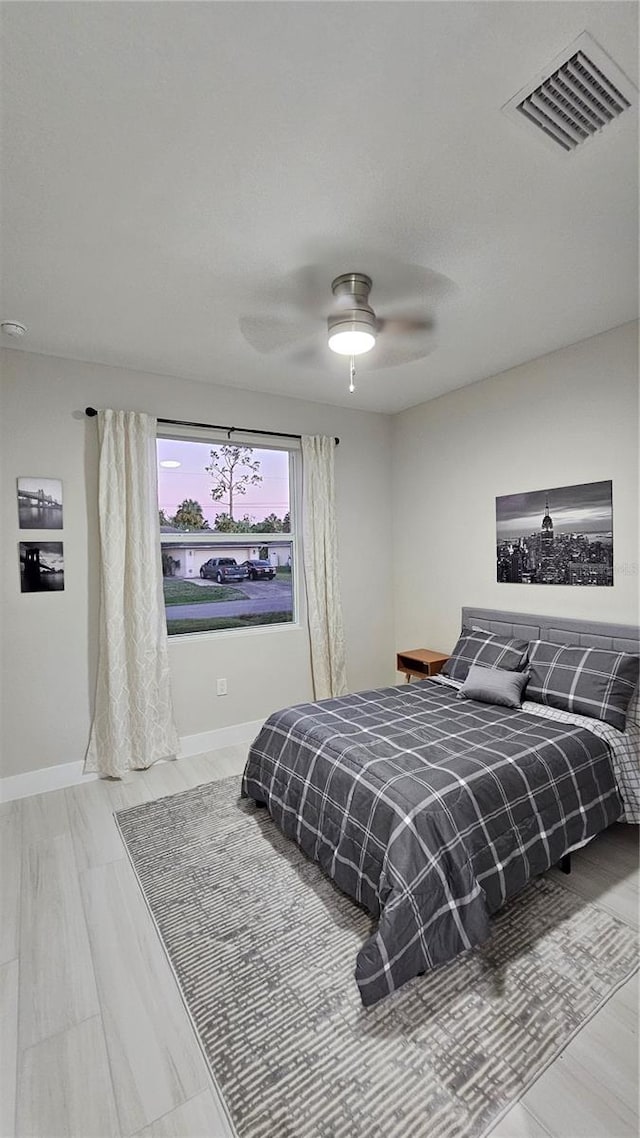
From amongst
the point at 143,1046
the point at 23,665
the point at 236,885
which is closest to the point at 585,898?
the point at 236,885

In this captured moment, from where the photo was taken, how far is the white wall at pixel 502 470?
2812 mm

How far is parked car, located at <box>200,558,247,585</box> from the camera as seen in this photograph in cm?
380

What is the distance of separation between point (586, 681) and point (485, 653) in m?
0.65

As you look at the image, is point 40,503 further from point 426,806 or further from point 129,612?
point 426,806

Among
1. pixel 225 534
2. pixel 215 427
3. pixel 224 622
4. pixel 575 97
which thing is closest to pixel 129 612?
pixel 224 622

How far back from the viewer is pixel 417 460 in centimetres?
429

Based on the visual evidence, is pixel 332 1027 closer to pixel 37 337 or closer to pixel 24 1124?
pixel 24 1124

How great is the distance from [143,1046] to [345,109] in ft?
9.19

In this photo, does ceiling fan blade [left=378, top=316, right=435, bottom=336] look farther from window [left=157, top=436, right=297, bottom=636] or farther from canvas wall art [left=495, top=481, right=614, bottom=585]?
window [left=157, top=436, right=297, bottom=636]

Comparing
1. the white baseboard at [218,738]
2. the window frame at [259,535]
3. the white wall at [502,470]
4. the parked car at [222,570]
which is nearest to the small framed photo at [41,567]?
the window frame at [259,535]

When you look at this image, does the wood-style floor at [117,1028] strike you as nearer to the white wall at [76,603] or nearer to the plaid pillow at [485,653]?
the white wall at [76,603]

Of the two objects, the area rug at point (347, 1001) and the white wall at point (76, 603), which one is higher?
the white wall at point (76, 603)

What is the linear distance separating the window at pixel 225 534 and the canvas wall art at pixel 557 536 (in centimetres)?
172

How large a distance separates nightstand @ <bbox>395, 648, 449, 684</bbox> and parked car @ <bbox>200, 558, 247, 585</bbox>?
4.91ft
